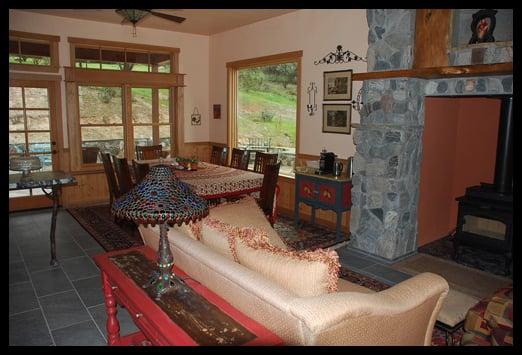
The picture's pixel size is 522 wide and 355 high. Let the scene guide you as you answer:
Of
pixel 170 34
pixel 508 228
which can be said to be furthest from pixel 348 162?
pixel 170 34

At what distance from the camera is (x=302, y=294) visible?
1.78m

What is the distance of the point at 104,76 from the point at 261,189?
3679mm

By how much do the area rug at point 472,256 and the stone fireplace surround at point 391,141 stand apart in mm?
309

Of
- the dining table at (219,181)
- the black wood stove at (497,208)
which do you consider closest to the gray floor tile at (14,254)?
the dining table at (219,181)

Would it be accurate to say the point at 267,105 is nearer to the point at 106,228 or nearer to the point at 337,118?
the point at 337,118

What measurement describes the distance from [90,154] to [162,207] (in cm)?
542

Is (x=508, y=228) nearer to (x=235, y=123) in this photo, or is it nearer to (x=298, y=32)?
(x=298, y=32)

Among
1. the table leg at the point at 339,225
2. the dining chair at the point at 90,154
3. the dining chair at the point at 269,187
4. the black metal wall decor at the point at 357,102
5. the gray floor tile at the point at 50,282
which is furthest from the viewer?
the dining chair at the point at 90,154

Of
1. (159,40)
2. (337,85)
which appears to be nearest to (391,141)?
(337,85)

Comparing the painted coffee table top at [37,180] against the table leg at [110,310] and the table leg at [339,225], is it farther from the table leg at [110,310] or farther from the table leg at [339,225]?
the table leg at [339,225]

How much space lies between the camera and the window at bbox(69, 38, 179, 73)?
641 cm

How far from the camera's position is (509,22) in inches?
139

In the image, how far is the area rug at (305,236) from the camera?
15.6 ft
